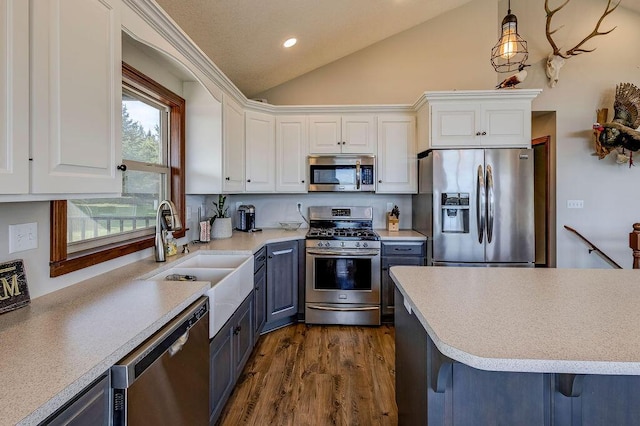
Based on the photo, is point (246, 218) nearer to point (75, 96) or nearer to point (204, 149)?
point (204, 149)

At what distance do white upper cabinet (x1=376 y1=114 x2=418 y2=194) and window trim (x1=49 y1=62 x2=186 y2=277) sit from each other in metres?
2.05

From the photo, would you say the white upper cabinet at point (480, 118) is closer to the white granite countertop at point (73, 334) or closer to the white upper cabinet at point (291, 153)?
the white upper cabinet at point (291, 153)

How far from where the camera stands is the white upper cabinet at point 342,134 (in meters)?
3.59

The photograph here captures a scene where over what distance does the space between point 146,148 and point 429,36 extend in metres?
3.55

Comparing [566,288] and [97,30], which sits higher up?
[97,30]

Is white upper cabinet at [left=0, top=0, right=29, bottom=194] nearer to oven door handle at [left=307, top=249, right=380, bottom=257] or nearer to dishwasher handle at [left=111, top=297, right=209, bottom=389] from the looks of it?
dishwasher handle at [left=111, top=297, right=209, bottom=389]

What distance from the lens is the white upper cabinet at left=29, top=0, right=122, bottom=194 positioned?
1.01 metres

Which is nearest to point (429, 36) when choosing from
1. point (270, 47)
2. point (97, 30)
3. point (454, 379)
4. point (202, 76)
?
point (270, 47)

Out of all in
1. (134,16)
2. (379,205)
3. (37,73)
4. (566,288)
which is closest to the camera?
(37,73)

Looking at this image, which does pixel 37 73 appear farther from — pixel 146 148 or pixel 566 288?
pixel 566 288

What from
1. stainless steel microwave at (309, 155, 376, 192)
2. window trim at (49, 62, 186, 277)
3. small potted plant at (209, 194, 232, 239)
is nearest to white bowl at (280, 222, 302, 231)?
stainless steel microwave at (309, 155, 376, 192)

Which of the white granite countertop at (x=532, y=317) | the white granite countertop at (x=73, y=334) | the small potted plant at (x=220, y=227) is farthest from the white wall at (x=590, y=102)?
the white granite countertop at (x=73, y=334)

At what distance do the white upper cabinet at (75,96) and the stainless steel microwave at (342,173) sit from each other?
92.4 inches

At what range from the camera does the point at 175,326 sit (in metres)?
1.23
